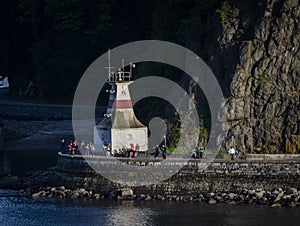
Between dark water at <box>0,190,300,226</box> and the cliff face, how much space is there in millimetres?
7408

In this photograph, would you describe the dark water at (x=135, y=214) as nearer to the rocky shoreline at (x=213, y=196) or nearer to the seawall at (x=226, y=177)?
the rocky shoreline at (x=213, y=196)

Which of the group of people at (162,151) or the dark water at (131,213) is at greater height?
the group of people at (162,151)

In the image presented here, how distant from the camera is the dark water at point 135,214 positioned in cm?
6612

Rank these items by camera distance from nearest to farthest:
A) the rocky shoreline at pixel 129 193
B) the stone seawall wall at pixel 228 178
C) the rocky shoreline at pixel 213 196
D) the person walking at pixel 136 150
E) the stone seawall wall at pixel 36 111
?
the rocky shoreline at pixel 213 196
the rocky shoreline at pixel 129 193
the stone seawall wall at pixel 228 178
the person walking at pixel 136 150
the stone seawall wall at pixel 36 111

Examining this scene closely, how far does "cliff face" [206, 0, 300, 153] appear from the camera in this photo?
245 feet

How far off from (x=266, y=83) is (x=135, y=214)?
12.9m

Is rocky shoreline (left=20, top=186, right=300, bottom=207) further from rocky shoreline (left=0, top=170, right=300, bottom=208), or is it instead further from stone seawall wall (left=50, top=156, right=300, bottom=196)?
stone seawall wall (left=50, top=156, right=300, bottom=196)

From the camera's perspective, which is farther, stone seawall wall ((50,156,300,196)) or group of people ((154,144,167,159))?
group of people ((154,144,167,159))

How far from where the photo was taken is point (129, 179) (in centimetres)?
7288

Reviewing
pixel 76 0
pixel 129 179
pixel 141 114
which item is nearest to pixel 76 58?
pixel 76 0

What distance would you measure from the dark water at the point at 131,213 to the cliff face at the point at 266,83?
7.37 metres

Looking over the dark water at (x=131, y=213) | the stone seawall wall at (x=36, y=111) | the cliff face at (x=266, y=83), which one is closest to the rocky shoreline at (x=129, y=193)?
the dark water at (x=131, y=213)

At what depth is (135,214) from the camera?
224 ft

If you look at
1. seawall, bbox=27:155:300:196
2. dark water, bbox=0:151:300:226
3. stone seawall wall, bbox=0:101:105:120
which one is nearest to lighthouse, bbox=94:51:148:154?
seawall, bbox=27:155:300:196
